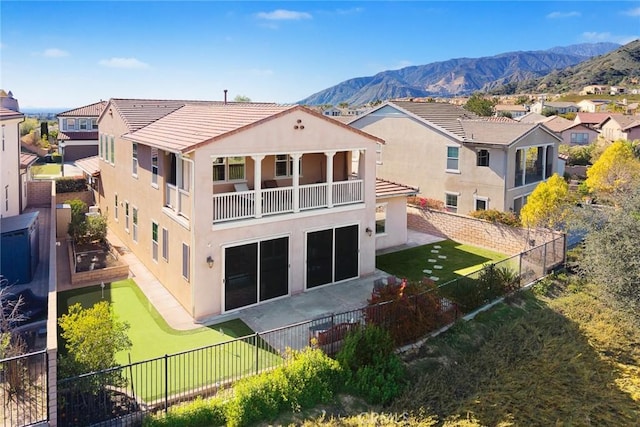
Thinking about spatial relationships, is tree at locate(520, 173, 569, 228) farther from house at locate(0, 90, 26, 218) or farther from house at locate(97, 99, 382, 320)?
house at locate(0, 90, 26, 218)

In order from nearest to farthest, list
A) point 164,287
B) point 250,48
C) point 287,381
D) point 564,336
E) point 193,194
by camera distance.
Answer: point 287,381
point 193,194
point 564,336
point 164,287
point 250,48

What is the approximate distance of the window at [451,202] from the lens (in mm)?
30047

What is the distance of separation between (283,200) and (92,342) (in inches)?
320

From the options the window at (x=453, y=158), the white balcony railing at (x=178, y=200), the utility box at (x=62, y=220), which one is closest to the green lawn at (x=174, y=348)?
the white balcony railing at (x=178, y=200)

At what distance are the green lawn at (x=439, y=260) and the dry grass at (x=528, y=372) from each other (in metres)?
3.16

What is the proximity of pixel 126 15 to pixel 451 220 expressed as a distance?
20.0 meters

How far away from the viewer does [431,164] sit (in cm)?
3062

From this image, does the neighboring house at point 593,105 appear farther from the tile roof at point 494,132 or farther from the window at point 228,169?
the window at point 228,169

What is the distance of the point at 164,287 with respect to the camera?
718 inches

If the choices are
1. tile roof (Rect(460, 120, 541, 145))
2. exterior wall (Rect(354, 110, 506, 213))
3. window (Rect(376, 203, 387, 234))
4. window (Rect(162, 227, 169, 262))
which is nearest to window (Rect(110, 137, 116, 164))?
window (Rect(162, 227, 169, 262))

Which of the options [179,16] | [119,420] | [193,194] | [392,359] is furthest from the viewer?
[179,16]

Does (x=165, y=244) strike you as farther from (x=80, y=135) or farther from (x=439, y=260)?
(x=80, y=135)

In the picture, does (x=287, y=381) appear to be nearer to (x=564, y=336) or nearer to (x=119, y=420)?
(x=119, y=420)

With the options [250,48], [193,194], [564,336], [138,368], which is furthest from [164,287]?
[250,48]
